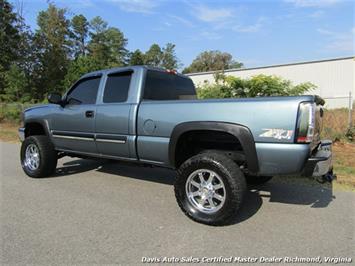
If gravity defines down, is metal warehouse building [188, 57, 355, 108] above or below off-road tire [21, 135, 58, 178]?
above

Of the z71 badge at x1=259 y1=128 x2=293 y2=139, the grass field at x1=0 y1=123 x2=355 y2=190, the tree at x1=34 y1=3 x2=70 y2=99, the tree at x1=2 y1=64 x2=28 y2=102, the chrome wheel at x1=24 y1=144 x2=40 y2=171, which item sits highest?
the tree at x1=34 y1=3 x2=70 y2=99

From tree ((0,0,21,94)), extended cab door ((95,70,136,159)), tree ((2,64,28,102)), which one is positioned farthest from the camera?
tree ((0,0,21,94))

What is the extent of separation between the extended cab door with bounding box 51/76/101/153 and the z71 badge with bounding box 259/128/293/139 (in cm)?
289

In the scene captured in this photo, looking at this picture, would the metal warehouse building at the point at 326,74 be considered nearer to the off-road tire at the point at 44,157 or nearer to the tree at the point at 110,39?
the off-road tire at the point at 44,157

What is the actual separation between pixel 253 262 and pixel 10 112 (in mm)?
18492

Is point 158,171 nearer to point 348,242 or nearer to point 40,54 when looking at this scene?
point 348,242

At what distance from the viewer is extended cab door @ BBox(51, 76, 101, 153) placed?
593 centimetres

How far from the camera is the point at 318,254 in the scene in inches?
139

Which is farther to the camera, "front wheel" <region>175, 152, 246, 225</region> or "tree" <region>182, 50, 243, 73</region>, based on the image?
"tree" <region>182, 50, 243, 73</region>

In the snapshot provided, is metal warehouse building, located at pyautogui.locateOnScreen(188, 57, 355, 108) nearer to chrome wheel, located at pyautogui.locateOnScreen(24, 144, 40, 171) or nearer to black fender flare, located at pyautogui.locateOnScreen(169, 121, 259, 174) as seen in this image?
chrome wheel, located at pyautogui.locateOnScreen(24, 144, 40, 171)

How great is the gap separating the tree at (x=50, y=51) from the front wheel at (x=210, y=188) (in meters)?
38.4

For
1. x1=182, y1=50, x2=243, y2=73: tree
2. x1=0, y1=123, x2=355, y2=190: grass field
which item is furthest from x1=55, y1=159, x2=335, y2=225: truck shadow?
x1=182, y1=50, x2=243, y2=73: tree

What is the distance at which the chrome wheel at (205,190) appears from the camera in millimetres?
4359

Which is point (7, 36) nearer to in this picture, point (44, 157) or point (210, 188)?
point (44, 157)
